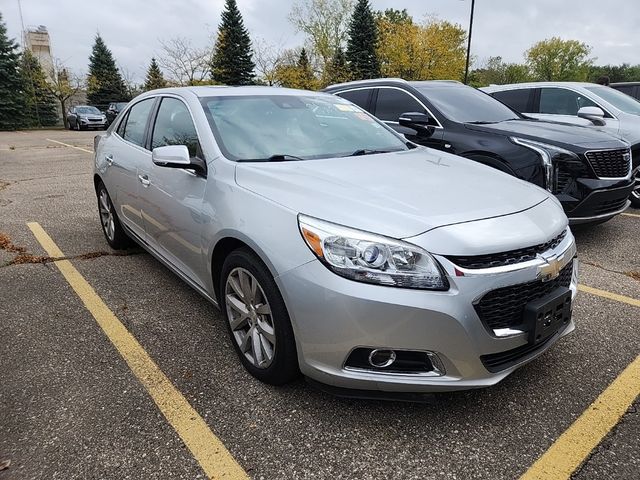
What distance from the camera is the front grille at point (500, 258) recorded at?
6.51ft

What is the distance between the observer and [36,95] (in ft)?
126

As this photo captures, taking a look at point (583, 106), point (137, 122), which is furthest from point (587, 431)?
point (583, 106)

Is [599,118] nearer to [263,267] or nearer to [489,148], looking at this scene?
[489,148]

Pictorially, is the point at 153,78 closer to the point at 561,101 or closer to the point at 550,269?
the point at 561,101

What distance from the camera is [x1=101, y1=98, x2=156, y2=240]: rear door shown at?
3809mm

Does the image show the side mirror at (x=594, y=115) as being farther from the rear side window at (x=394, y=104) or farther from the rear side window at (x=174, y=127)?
the rear side window at (x=174, y=127)

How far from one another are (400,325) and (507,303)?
49 cm

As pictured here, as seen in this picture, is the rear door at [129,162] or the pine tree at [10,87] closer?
the rear door at [129,162]

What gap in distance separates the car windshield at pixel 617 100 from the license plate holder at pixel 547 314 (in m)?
6.11

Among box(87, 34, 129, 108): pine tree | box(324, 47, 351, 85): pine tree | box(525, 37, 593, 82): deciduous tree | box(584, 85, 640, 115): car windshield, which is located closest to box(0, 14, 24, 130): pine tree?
box(87, 34, 129, 108): pine tree

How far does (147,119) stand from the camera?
156 inches

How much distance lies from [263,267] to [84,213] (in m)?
5.15

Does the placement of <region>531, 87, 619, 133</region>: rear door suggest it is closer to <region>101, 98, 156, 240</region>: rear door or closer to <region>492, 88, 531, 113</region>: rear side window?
<region>492, 88, 531, 113</region>: rear side window

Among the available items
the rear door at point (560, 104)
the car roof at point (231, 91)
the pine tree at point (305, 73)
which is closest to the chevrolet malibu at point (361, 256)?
the car roof at point (231, 91)
